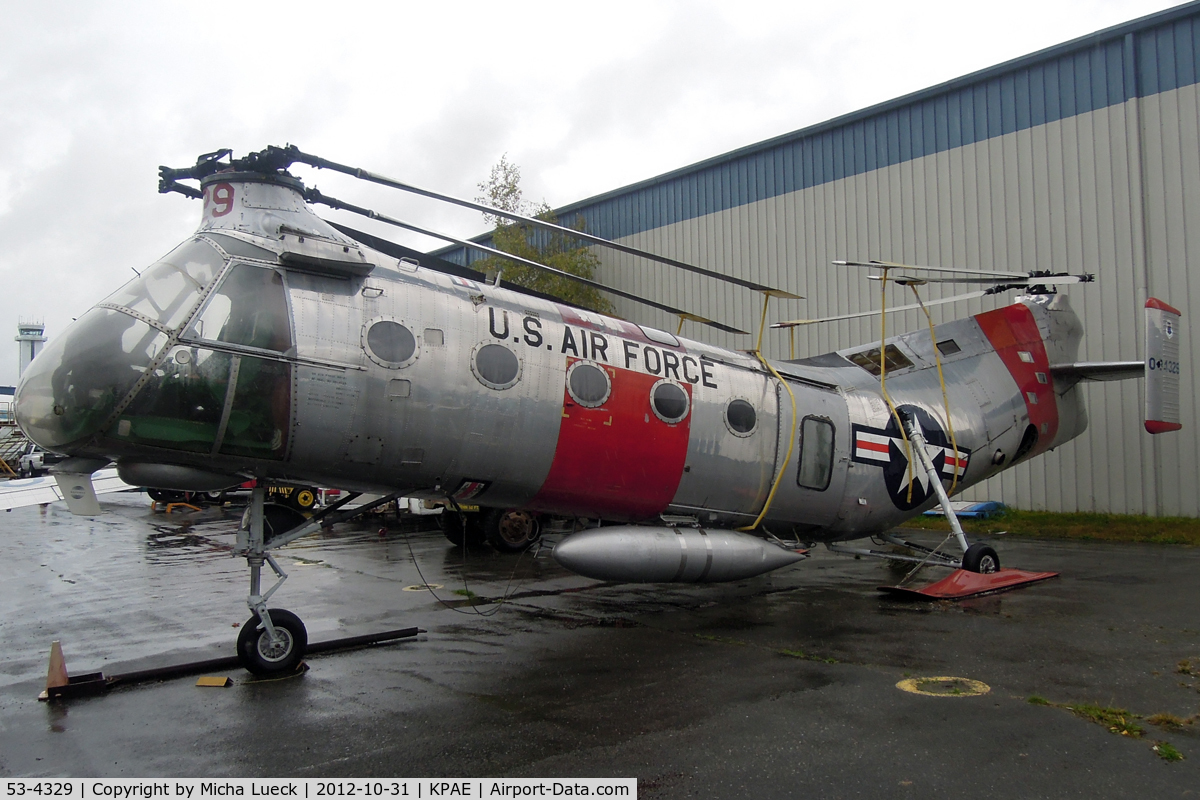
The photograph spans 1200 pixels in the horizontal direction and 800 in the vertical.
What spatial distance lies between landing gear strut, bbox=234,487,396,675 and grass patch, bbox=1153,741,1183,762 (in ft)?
20.3

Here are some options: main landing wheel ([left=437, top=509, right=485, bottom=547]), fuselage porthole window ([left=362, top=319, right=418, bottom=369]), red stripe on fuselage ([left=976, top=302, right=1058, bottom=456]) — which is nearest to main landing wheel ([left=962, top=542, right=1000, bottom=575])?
red stripe on fuselage ([left=976, top=302, right=1058, bottom=456])

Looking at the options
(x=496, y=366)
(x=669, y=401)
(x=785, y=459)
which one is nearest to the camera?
(x=496, y=366)

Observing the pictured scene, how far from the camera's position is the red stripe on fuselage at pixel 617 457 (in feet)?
26.5

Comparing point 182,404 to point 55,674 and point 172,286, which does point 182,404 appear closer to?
point 172,286

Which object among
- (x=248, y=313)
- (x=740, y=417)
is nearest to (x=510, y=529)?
(x=740, y=417)

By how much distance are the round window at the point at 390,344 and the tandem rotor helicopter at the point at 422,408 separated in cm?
2

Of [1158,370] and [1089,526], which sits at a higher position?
[1158,370]

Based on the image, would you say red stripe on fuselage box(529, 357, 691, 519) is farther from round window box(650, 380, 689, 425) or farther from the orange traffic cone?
the orange traffic cone

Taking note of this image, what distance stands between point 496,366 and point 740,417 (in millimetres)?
3201

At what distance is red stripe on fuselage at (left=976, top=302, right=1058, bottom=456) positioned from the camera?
12.6 metres

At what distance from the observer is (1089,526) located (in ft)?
56.6

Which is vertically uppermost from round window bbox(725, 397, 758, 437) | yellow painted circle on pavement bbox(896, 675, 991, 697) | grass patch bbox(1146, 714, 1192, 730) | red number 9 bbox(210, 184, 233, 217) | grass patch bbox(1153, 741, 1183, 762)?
red number 9 bbox(210, 184, 233, 217)

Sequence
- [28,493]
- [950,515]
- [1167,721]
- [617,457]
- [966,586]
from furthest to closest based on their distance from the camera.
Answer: [950,515], [966,586], [28,493], [617,457], [1167,721]

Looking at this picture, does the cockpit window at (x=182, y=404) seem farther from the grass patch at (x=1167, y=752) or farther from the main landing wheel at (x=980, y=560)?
the main landing wheel at (x=980, y=560)
